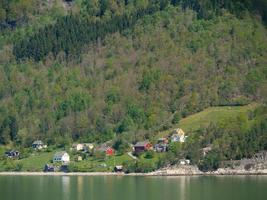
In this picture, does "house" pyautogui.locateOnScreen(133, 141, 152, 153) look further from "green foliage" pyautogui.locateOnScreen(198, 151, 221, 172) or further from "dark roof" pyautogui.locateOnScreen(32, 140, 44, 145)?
"dark roof" pyautogui.locateOnScreen(32, 140, 44, 145)

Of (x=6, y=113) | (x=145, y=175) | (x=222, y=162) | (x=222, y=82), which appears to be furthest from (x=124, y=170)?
(x=6, y=113)

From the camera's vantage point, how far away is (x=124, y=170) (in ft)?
499

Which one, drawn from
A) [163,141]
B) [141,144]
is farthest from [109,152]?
[163,141]

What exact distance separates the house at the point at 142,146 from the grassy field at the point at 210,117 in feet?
18.2

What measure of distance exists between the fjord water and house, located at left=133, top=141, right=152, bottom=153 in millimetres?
12703

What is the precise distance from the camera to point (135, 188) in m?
123

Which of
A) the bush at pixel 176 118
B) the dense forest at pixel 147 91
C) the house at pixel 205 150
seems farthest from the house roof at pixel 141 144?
the house at pixel 205 150

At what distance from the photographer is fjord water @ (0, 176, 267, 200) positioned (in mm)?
112125

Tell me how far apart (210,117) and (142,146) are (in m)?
13.1

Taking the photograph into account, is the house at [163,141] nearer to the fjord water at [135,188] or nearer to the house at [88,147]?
the house at [88,147]

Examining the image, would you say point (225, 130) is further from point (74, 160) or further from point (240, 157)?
point (74, 160)

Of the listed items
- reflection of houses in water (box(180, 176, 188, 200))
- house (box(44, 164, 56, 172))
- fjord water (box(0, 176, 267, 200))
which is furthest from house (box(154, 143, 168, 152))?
house (box(44, 164, 56, 172))

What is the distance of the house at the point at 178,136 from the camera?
158 metres

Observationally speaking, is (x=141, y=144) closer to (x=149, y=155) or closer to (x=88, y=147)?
(x=149, y=155)
